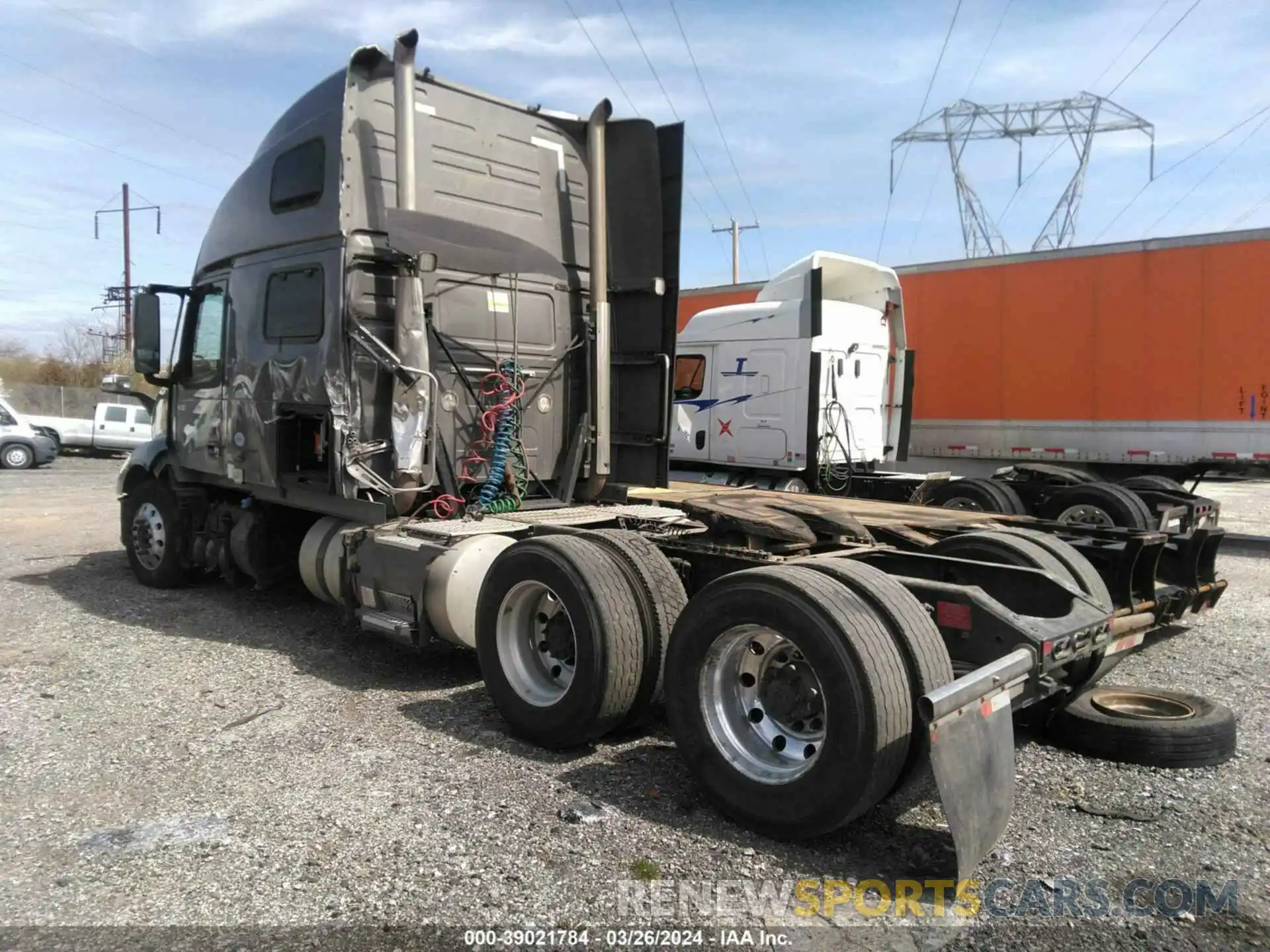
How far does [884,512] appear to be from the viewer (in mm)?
6480

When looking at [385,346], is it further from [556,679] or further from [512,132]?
[556,679]

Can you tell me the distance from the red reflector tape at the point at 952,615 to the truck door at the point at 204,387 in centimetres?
595

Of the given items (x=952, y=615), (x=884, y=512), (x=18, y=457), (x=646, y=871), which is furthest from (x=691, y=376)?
(x=18, y=457)

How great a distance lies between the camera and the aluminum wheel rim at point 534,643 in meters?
4.72

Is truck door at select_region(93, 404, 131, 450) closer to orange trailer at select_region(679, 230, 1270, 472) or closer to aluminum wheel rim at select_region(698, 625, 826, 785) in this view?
orange trailer at select_region(679, 230, 1270, 472)

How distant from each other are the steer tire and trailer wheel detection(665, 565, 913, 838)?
1.66 meters

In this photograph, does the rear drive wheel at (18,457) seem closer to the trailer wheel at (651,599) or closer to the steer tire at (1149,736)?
the trailer wheel at (651,599)

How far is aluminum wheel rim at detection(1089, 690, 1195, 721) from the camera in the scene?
4.61 metres

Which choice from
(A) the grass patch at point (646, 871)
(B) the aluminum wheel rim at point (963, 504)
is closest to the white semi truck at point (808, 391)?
(B) the aluminum wheel rim at point (963, 504)

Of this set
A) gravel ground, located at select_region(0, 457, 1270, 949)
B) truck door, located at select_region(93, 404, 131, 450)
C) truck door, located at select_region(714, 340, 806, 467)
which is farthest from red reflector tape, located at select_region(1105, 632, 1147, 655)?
truck door, located at select_region(93, 404, 131, 450)

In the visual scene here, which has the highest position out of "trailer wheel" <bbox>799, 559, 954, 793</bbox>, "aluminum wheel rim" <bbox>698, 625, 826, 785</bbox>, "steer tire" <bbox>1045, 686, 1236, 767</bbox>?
"trailer wheel" <bbox>799, 559, 954, 793</bbox>

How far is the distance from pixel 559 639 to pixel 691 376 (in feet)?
25.1

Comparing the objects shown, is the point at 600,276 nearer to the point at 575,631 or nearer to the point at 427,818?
the point at 575,631

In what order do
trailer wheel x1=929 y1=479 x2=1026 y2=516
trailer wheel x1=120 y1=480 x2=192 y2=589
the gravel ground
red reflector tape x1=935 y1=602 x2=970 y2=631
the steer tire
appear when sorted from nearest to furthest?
the gravel ground, red reflector tape x1=935 y1=602 x2=970 y2=631, the steer tire, trailer wheel x1=120 y1=480 x2=192 y2=589, trailer wheel x1=929 y1=479 x2=1026 y2=516
